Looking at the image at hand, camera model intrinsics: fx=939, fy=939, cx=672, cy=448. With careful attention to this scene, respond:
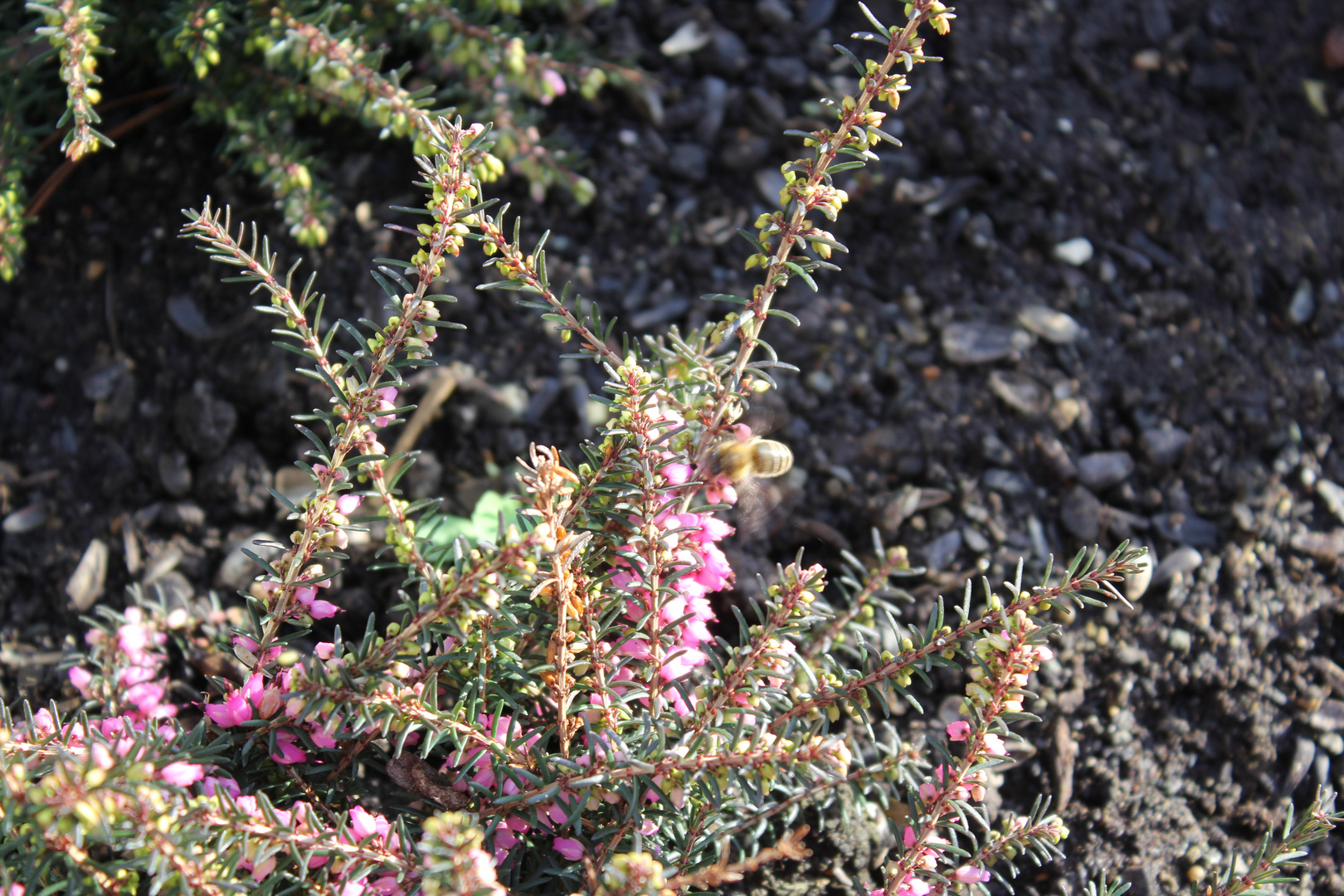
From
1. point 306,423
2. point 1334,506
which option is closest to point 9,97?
point 306,423

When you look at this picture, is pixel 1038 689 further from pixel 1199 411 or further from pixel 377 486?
pixel 377 486

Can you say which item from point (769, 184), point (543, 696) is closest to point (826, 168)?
point (543, 696)

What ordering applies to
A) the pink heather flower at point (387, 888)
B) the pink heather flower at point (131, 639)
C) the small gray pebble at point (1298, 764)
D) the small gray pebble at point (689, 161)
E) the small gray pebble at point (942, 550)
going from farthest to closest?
1. the small gray pebble at point (689, 161)
2. the small gray pebble at point (942, 550)
3. the small gray pebble at point (1298, 764)
4. the pink heather flower at point (131, 639)
5. the pink heather flower at point (387, 888)

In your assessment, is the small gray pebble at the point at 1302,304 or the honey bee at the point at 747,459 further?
the small gray pebble at the point at 1302,304

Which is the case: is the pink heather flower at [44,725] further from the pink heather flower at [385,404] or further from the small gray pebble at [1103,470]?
the small gray pebble at [1103,470]

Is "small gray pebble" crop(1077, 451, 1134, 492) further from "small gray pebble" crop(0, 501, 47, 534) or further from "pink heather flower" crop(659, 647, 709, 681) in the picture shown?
"small gray pebble" crop(0, 501, 47, 534)

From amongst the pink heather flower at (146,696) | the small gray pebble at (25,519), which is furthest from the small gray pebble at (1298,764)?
the small gray pebble at (25,519)

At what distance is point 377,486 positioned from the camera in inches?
56.2

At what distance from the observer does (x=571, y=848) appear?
134 centimetres

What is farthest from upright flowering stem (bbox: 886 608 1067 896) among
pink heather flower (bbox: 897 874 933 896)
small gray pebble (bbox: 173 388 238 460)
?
small gray pebble (bbox: 173 388 238 460)

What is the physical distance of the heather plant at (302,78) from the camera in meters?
2.09

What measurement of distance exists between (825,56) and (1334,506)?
6.23 feet

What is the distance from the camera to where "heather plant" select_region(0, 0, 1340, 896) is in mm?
1154

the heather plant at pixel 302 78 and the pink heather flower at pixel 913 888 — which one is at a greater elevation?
the heather plant at pixel 302 78
